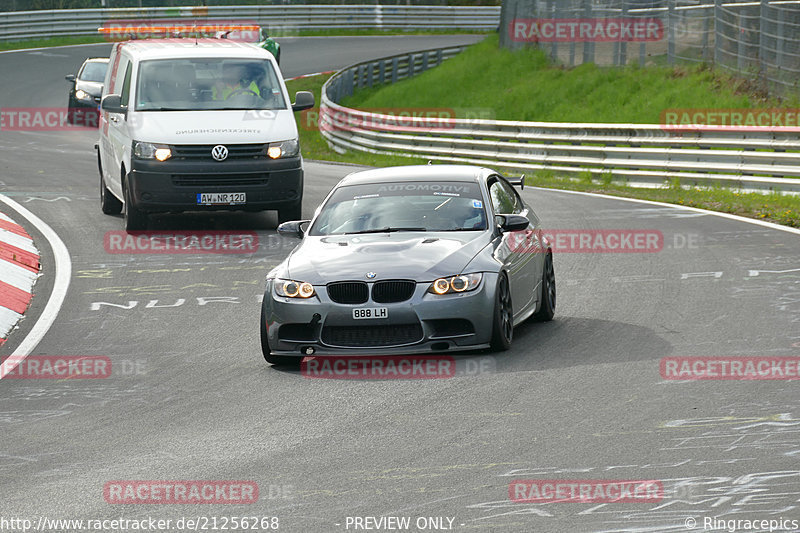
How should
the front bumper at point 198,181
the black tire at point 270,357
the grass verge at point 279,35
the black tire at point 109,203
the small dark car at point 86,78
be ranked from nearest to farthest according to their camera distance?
the black tire at point 270,357
the front bumper at point 198,181
the black tire at point 109,203
the small dark car at point 86,78
the grass verge at point 279,35

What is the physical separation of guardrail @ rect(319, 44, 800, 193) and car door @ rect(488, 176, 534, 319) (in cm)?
1007

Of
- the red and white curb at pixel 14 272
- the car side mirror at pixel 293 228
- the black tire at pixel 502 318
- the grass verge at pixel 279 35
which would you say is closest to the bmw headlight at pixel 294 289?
the car side mirror at pixel 293 228

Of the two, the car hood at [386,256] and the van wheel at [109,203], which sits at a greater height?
the car hood at [386,256]

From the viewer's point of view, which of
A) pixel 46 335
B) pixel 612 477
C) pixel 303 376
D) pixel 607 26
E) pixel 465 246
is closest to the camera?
pixel 612 477

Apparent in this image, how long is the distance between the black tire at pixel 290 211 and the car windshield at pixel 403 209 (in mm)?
6018

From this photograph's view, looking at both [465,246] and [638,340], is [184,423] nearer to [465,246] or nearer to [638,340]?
[465,246]

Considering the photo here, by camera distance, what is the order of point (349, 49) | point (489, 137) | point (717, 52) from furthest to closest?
point (349, 49), point (717, 52), point (489, 137)

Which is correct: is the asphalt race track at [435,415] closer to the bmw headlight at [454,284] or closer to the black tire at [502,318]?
the black tire at [502,318]

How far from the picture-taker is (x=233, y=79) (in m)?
17.3

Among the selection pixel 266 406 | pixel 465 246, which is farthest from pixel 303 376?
pixel 465 246

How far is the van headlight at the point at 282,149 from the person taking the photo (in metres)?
16.8

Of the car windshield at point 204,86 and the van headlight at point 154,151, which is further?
the car windshield at point 204,86

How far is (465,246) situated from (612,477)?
3.71 m

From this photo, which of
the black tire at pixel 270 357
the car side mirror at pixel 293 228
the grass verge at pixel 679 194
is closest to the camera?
the black tire at pixel 270 357
